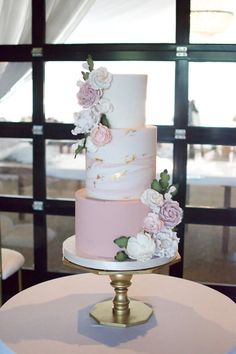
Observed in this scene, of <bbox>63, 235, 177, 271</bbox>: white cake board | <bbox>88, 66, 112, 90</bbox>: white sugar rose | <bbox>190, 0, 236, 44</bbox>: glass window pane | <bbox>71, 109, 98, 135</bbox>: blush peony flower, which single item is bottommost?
<bbox>63, 235, 177, 271</bbox>: white cake board

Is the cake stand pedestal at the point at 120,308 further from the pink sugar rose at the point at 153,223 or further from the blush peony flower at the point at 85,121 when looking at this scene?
the blush peony flower at the point at 85,121

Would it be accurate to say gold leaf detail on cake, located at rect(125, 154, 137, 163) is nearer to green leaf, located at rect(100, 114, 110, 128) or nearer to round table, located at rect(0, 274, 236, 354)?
green leaf, located at rect(100, 114, 110, 128)

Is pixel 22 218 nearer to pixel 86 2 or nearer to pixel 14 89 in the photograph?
pixel 14 89

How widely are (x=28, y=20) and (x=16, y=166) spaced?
94 cm

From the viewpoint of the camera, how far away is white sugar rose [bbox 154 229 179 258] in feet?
5.00

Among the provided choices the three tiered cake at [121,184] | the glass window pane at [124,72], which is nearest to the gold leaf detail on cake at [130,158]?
the three tiered cake at [121,184]

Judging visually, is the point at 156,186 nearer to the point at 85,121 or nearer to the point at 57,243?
the point at 85,121

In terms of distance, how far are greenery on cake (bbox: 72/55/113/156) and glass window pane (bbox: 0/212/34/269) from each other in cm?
190

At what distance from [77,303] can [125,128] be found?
673mm

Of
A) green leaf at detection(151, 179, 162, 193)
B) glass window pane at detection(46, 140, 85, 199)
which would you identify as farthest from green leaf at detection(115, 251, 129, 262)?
glass window pane at detection(46, 140, 85, 199)

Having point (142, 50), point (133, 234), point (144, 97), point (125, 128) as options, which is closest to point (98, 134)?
point (125, 128)

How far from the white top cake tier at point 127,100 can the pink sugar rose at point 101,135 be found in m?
0.06

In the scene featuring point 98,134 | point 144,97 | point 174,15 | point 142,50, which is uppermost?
point 174,15

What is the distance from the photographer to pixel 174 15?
296 centimetres
